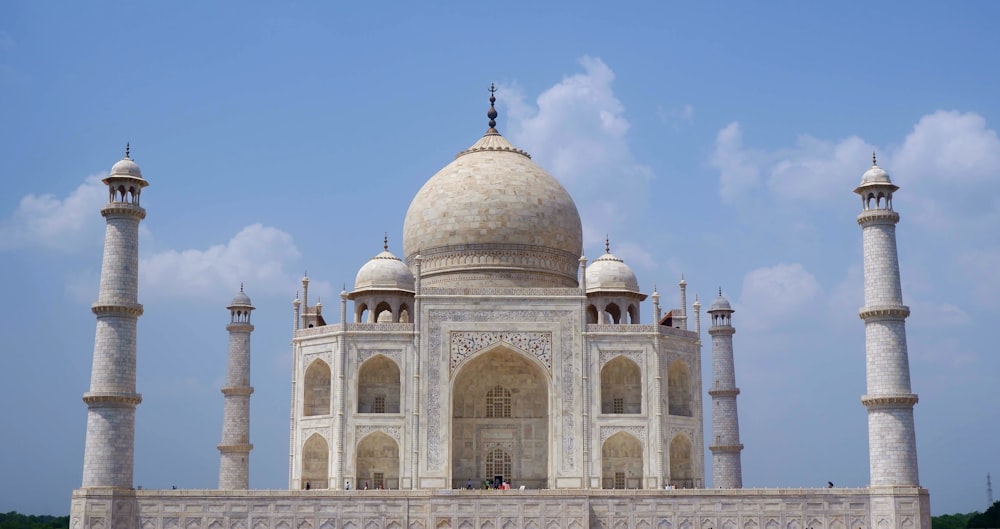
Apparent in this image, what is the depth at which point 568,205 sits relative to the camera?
31844 millimetres

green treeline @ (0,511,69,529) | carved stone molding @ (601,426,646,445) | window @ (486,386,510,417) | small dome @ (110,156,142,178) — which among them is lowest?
green treeline @ (0,511,69,529)

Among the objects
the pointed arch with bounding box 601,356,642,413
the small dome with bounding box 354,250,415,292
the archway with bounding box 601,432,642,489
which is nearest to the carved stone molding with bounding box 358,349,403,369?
the small dome with bounding box 354,250,415,292

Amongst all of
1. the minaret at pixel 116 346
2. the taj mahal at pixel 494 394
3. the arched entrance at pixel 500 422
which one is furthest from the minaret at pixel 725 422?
the minaret at pixel 116 346

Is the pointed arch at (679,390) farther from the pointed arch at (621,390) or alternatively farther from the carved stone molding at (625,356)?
the carved stone molding at (625,356)

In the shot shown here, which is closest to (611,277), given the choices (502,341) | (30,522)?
(502,341)

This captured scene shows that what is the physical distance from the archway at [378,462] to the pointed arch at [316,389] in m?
1.43

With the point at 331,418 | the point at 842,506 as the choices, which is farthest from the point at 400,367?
the point at 842,506

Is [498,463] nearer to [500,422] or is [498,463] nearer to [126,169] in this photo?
[500,422]

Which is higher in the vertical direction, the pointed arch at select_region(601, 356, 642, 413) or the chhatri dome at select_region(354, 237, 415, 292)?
the chhatri dome at select_region(354, 237, 415, 292)

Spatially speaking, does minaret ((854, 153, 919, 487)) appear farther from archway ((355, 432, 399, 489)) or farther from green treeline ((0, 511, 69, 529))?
green treeline ((0, 511, 69, 529))

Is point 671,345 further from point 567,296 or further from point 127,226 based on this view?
point 127,226

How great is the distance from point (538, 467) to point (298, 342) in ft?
20.5

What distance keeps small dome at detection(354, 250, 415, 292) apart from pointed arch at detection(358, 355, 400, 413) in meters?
2.01

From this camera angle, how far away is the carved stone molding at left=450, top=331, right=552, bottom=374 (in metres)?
27.5
